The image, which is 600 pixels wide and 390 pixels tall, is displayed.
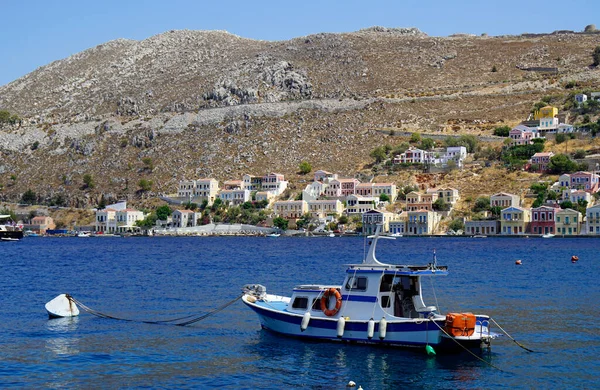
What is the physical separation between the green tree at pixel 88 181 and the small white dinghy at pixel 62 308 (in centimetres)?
13602

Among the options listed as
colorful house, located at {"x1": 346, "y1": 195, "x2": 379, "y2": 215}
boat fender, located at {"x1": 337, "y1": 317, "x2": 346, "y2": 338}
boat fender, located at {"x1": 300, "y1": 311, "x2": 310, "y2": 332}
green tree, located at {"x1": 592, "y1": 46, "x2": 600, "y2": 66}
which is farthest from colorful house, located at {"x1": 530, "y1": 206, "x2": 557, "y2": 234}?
boat fender, located at {"x1": 337, "y1": 317, "x2": 346, "y2": 338}

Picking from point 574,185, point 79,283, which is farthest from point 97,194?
point 79,283

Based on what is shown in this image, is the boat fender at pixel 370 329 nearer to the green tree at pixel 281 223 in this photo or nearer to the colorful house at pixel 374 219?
the colorful house at pixel 374 219

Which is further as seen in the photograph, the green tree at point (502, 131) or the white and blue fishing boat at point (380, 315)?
the green tree at point (502, 131)

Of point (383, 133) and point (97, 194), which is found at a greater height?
point (383, 133)

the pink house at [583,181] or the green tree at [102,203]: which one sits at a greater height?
the pink house at [583,181]

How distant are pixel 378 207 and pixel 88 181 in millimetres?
63318

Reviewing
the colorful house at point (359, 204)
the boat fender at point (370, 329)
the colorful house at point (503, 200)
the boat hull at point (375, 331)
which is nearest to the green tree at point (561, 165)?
the colorful house at point (503, 200)

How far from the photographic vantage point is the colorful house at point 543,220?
129375 millimetres

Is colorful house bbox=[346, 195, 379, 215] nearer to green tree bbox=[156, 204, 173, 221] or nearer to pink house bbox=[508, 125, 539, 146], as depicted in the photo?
pink house bbox=[508, 125, 539, 146]

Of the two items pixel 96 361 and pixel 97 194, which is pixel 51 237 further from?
pixel 96 361

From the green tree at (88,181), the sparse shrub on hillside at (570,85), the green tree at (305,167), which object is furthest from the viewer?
the sparse shrub on hillside at (570,85)

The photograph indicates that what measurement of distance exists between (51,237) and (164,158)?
1277 inches

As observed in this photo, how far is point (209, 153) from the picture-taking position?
17625 centimetres
